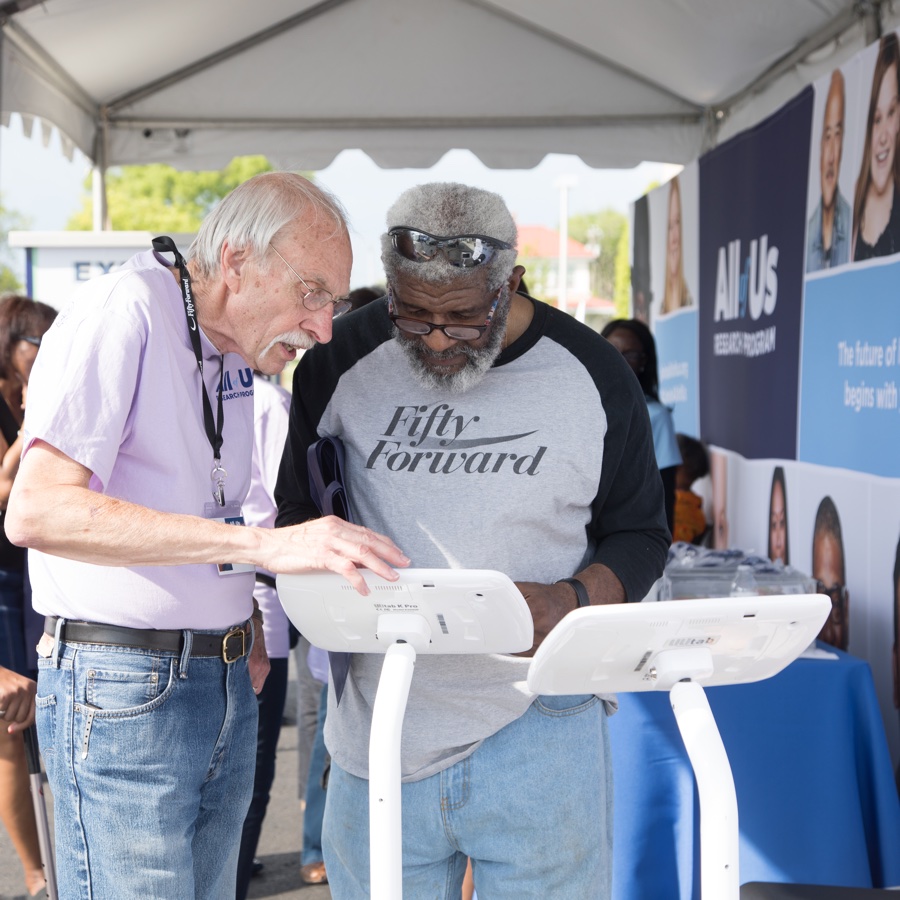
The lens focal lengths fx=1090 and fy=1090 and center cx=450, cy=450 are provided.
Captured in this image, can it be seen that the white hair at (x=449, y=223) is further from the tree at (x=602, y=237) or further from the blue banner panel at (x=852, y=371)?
the tree at (x=602, y=237)

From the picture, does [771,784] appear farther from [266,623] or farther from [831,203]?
[831,203]

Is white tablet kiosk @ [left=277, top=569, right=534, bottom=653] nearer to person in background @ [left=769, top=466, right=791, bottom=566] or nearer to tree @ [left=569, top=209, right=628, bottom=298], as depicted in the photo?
person in background @ [left=769, top=466, right=791, bottom=566]

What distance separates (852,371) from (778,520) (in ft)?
3.18

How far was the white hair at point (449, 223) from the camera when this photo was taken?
1.69 metres

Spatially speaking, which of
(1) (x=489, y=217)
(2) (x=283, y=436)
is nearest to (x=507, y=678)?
(1) (x=489, y=217)

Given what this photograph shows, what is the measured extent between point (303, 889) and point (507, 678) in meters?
2.24

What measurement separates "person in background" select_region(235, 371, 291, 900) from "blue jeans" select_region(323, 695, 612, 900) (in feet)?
4.29

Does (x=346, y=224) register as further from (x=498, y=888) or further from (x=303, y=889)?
(x=303, y=889)

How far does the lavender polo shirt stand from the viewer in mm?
1438

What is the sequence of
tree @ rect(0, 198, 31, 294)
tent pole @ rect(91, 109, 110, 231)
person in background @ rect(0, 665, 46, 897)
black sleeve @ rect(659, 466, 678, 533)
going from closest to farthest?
person in background @ rect(0, 665, 46, 897)
black sleeve @ rect(659, 466, 678, 533)
tent pole @ rect(91, 109, 110, 231)
tree @ rect(0, 198, 31, 294)

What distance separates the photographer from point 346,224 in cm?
171

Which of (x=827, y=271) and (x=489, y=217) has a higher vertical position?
(x=827, y=271)

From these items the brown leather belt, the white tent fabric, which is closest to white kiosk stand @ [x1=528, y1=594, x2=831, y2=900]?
the brown leather belt

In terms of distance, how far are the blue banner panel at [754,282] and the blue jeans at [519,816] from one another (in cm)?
278
